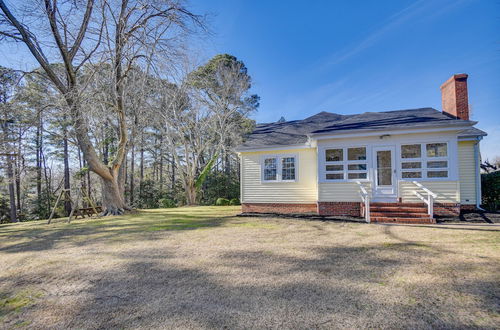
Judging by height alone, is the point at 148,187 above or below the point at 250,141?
below

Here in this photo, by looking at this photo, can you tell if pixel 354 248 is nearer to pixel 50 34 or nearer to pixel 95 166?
pixel 95 166

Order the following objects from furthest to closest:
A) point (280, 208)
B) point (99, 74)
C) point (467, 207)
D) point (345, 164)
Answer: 1. point (99, 74)
2. point (280, 208)
3. point (345, 164)
4. point (467, 207)

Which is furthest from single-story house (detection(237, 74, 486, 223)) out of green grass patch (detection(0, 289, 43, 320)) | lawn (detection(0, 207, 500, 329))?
green grass patch (detection(0, 289, 43, 320))

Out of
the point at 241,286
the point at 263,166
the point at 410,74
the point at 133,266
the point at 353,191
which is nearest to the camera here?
the point at 241,286

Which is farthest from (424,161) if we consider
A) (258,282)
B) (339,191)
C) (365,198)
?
(258,282)

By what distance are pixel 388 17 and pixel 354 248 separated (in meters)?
13.4

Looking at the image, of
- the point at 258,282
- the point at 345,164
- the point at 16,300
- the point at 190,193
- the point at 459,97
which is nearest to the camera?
the point at 16,300

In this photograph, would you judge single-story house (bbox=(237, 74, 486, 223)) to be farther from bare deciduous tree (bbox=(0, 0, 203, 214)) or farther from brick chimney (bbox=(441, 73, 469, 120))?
bare deciduous tree (bbox=(0, 0, 203, 214))

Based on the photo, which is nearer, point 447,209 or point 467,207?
point 447,209

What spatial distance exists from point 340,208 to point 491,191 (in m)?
7.09

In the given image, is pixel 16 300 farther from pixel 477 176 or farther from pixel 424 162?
pixel 477 176

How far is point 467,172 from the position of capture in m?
9.45

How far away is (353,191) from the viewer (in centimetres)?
962

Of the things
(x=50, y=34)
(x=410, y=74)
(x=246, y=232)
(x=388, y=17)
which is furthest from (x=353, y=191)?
(x=50, y=34)
